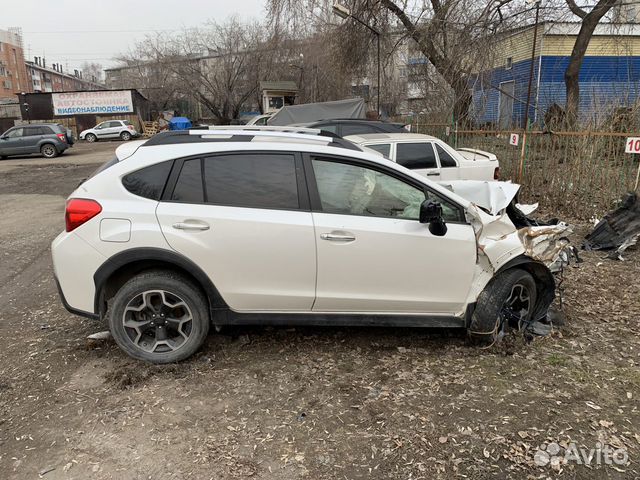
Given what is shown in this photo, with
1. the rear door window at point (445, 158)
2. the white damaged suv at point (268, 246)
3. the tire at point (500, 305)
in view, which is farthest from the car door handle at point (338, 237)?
the rear door window at point (445, 158)

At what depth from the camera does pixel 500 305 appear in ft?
12.4

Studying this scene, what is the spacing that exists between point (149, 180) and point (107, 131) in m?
35.9

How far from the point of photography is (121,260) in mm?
3508

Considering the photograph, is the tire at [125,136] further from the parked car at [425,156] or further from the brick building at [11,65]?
the brick building at [11,65]

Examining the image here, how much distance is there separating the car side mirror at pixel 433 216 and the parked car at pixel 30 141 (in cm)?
2371

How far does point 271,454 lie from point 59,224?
7.90m

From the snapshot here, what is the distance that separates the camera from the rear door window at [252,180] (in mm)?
3604

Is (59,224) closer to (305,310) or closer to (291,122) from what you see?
(305,310)

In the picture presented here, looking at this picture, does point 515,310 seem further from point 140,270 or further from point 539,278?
point 140,270

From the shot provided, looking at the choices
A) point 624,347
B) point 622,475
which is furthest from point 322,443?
point 624,347

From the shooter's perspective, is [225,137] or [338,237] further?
[225,137]

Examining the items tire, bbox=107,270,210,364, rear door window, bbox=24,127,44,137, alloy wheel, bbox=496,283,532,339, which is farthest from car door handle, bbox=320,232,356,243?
rear door window, bbox=24,127,44,137

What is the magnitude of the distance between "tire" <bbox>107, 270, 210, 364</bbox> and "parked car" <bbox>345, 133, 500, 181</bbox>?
5.32 metres

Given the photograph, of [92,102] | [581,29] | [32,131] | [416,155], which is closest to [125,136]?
[92,102]
